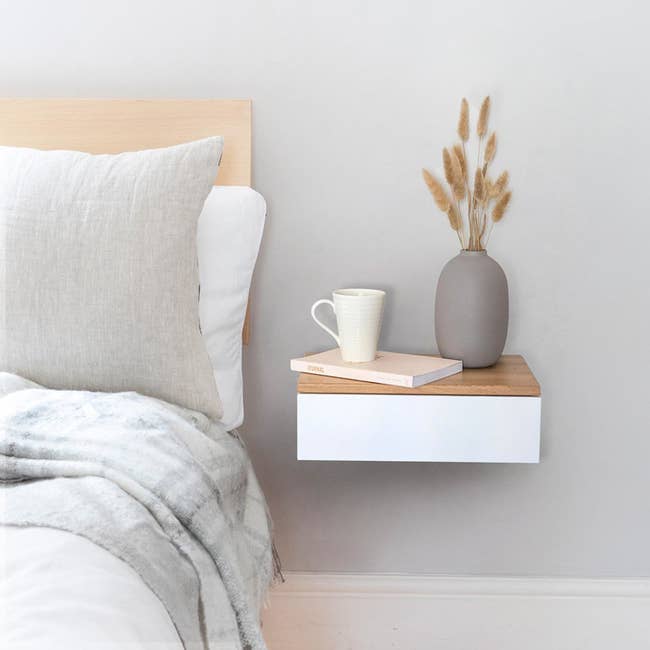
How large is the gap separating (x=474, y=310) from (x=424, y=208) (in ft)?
0.95

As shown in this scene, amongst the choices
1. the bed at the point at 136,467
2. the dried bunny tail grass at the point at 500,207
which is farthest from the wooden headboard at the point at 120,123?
the dried bunny tail grass at the point at 500,207

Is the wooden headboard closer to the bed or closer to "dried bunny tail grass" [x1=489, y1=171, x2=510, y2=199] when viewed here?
the bed

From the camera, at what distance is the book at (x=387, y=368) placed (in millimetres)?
1460

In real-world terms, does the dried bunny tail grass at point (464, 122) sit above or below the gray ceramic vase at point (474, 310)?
above

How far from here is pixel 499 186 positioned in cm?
166

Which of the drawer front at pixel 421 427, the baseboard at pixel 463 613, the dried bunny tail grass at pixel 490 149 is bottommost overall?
the baseboard at pixel 463 613

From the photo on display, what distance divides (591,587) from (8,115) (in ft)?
5.21

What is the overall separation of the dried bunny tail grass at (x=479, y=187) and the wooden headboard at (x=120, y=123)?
0.46 metres

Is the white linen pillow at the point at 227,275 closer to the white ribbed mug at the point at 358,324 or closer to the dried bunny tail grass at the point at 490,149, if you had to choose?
the white ribbed mug at the point at 358,324

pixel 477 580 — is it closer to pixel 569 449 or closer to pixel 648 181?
pixel 569 449

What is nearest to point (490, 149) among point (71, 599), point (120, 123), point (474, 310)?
point (474, 310)

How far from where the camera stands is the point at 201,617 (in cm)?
100

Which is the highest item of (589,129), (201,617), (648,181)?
(589,129)

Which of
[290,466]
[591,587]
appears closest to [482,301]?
[290,466]
